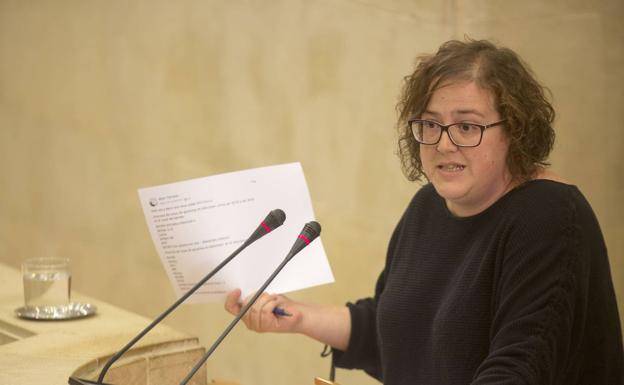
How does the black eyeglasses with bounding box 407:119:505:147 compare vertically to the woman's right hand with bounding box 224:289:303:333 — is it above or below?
above

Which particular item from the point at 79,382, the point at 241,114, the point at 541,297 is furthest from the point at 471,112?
the point at 241,114

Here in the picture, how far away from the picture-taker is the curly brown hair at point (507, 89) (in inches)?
78.4

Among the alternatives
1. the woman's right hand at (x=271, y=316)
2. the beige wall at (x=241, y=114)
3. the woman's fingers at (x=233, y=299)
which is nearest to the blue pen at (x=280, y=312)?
the woman's right hand at (x=271, y=316)

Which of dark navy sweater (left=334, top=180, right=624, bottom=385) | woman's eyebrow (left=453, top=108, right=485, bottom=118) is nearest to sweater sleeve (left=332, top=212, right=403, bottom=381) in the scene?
dark navy sweater (left=334, top=180, right=624, bottom=385)

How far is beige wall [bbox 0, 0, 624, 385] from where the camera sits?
3.39 m

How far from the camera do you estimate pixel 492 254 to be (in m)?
2.01

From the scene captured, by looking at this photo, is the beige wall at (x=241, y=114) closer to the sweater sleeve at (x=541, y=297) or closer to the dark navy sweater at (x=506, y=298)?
the dark navy sweater at (x=506, y=298)

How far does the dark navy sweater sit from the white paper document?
25 centimetres

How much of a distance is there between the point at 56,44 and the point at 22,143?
72cm

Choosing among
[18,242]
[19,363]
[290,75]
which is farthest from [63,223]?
[19,363]

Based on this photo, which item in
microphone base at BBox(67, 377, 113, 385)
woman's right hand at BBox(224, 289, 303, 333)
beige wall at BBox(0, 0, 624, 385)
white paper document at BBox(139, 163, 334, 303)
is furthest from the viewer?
beige wall at BBox(0, 0, 624, 385)

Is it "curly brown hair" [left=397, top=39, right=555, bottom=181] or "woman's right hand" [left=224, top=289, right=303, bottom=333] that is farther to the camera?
"woman's right hand" [left=224, top=289, right=303, bottom=333]

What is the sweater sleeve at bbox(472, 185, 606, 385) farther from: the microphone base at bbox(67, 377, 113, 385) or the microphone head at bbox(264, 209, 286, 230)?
the microphone base at bbox(67, 377, 113, 385)

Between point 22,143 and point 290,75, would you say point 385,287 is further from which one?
point 22,143
